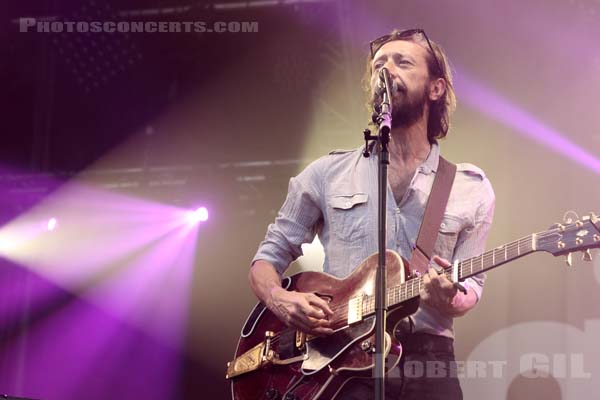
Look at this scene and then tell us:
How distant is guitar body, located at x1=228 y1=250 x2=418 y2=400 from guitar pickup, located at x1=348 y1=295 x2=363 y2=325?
0.8 inches

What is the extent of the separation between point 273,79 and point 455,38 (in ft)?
6.09

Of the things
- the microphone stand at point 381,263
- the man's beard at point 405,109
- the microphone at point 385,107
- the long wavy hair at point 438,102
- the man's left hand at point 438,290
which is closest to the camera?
the microphone stand at point 381,263

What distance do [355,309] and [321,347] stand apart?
0.23 metres

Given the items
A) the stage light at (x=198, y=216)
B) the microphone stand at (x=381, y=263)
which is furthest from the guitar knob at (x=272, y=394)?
the stage light at (x=198, y=216)

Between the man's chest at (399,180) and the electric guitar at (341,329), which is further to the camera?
the man's chest at (399,180)

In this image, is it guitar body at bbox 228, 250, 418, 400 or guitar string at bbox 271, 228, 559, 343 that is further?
guitar body at bbox 228, 250, 418, 400

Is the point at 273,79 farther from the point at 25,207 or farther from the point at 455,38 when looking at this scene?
the point at 25,207

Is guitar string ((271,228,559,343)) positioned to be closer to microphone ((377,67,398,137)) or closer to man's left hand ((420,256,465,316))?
man's left hand ((420,256,465,316))

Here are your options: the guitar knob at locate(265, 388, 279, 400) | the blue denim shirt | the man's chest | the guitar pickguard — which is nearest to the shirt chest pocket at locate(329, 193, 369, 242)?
the blue denim shirt

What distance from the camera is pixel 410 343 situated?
3.06 m

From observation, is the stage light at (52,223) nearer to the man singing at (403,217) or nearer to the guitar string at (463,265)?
the man singing at (403,217)

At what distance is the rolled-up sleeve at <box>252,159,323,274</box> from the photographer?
12.1 feet

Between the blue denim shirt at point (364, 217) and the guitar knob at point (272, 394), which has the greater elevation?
the blue denim shirt at point (364, 217)

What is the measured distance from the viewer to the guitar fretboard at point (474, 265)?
2.80 meters
